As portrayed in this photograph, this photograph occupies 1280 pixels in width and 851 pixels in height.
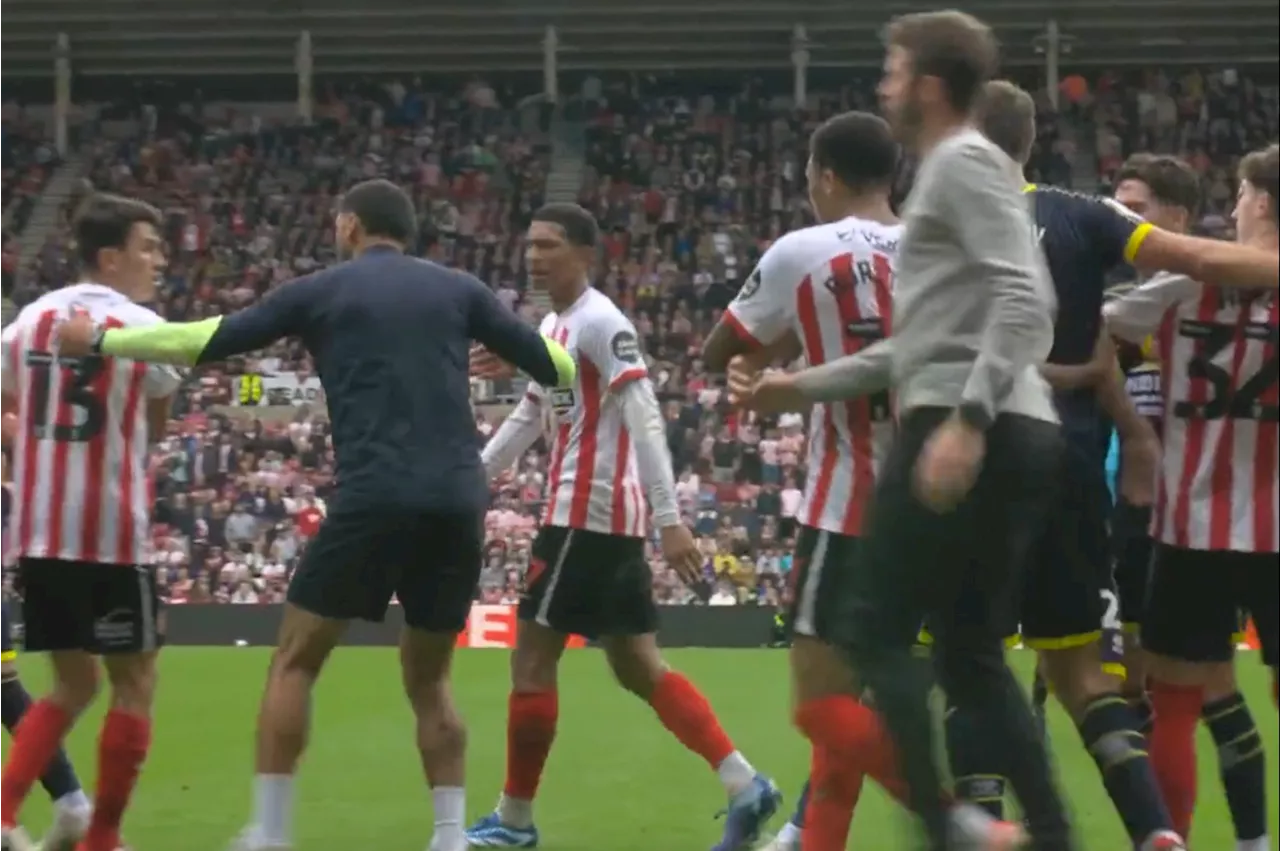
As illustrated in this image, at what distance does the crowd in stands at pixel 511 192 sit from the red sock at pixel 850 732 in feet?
56.6

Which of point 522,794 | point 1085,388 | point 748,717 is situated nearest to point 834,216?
point 1085,388

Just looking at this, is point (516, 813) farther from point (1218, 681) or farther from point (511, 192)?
point (511, 192)

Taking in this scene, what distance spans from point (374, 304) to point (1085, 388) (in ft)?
6.30

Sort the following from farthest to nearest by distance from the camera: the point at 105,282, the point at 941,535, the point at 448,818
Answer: the point at 105,282
the point at 448,818
the point at 941,535

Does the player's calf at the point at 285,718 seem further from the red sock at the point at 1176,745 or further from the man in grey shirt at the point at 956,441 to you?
the red sock at the point at 1176,745

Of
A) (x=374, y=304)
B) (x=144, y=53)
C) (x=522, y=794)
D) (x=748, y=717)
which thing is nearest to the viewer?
(x=374, y=304)

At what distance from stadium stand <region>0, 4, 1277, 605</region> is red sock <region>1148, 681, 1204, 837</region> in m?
19.3

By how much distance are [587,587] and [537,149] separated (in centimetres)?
2506

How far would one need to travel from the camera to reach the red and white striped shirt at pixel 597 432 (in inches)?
245

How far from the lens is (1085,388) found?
501 centimetres

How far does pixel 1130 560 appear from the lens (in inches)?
231

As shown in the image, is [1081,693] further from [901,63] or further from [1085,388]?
[901,63]

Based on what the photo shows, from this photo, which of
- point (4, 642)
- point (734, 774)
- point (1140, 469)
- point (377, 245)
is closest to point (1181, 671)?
point (1140, 469)

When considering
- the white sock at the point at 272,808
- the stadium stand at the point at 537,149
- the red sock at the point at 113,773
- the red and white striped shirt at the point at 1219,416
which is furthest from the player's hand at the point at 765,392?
the stadium stand at the point at 537,149
